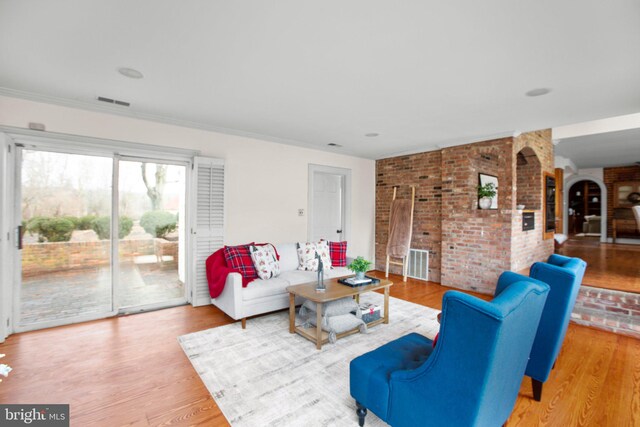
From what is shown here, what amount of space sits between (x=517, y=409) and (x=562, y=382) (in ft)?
2.19

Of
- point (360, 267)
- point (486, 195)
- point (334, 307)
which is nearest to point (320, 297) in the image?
point (334, 307)

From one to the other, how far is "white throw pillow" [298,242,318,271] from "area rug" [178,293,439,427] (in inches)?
34.2

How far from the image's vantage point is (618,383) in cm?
238

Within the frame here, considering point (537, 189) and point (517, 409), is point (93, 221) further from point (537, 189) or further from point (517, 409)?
point (537, 189)

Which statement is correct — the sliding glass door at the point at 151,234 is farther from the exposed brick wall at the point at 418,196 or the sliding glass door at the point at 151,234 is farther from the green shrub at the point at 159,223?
the exposed brick wall at the point at 418,196

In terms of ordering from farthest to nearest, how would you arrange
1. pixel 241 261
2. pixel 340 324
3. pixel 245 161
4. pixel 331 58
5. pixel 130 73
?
pixel 245 161 → pixel 241 261 → pixel 340 324 → pixel 130 73 → pixel 331 58

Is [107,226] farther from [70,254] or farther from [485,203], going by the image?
[485,203]

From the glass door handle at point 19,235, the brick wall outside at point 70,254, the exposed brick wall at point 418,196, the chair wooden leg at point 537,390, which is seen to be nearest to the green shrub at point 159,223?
the brick wall outside at point 70,254

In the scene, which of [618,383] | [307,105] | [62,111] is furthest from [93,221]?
[618,383]

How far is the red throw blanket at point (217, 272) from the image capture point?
3.55 m

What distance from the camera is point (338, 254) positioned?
15.1 ft

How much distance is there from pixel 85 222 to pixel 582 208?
13.7 m

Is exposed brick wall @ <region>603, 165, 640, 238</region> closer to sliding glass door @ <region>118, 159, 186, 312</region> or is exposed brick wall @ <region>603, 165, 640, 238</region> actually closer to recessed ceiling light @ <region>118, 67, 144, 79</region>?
sliding glass door @ <region>118, 159, 186, 312</region>

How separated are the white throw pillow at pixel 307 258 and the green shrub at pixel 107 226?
7.46 ft
